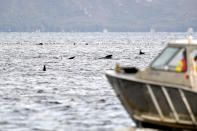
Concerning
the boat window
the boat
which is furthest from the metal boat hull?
the boat window

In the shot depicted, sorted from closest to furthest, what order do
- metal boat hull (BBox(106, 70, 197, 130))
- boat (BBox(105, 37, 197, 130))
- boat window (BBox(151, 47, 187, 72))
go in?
metal boat hull (BBox(106, 70, 197, 130)), boat (BBox(105, 37, 197, 130)), boat window (BBox(151, 47, 187, 72))

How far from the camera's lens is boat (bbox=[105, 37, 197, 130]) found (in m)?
16.5

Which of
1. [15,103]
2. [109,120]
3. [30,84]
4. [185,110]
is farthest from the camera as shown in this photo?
[30,84]

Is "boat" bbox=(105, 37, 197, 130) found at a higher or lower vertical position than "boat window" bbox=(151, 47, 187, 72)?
lower

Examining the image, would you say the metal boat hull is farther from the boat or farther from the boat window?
the boat window

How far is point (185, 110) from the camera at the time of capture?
54.3ft

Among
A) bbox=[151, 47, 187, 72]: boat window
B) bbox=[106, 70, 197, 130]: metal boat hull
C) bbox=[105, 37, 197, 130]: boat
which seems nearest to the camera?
bbox=[106, 70, 197, 130]: metal boat hull

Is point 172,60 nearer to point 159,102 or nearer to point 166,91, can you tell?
point 166,91

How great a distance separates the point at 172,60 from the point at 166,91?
1318 mm

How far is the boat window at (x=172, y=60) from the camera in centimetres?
1705

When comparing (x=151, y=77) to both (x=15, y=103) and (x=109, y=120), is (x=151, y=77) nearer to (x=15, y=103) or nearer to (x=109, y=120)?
(x=109, y=120)

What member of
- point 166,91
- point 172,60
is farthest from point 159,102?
point 172,60

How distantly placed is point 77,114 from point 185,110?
26.5ft

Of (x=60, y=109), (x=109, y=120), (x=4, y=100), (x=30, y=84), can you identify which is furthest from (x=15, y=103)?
(x=30, y=84)
